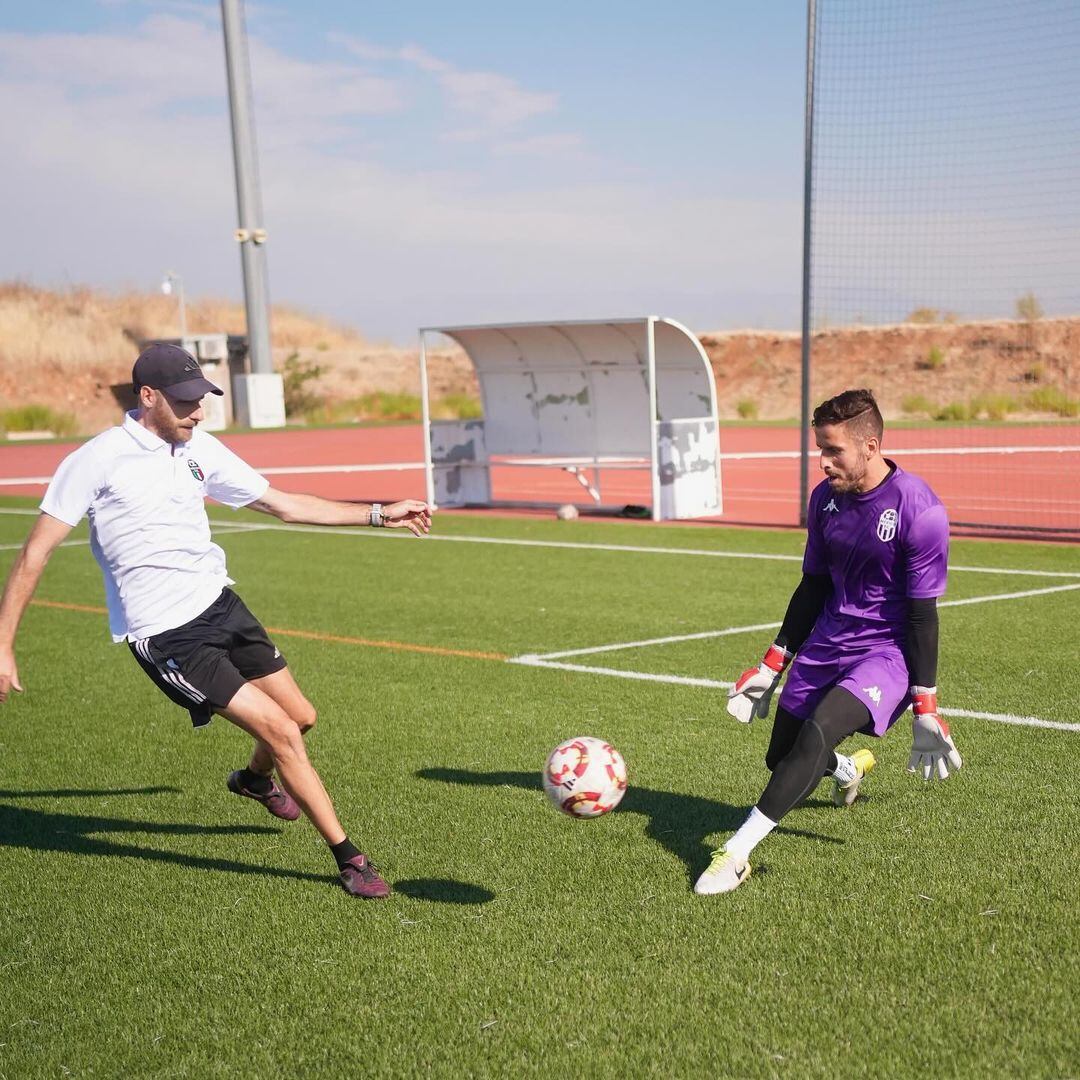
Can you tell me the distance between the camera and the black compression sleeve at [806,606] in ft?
18.6

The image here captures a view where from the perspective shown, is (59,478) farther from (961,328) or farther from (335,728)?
(961,328)

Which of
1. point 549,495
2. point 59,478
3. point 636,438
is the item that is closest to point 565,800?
point 59,478

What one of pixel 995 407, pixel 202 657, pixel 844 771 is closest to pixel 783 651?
pixel 844 771

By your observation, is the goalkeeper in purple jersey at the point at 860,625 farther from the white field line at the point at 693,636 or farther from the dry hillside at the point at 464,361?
the dry hillside at the point at 464,361

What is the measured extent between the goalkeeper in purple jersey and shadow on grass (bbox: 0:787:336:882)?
1.98m

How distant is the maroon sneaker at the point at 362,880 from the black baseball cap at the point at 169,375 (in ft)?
6.05

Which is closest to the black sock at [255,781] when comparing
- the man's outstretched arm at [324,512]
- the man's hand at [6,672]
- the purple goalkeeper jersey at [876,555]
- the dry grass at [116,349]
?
the man's outstretched arm at [324,512]

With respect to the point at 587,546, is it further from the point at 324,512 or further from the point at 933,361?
the point at 933,361

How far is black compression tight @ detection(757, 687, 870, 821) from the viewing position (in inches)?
208

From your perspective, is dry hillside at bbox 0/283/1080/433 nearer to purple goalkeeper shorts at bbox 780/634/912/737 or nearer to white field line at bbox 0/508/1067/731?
white field line at bbox 0/508/1067/731

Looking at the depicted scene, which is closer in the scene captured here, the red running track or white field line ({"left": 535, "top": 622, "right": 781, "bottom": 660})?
white field line ({"left": 535, "top": 622, "right": 781, "bottom": 660})

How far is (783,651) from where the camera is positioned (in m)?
5.74

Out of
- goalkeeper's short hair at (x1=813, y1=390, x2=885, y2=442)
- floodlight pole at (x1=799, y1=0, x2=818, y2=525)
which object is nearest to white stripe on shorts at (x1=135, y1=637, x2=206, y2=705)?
goalkeeper's short hair at (x1=813, y1=390, x2=885, y2=442)

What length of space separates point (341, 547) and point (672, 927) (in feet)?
39.0
